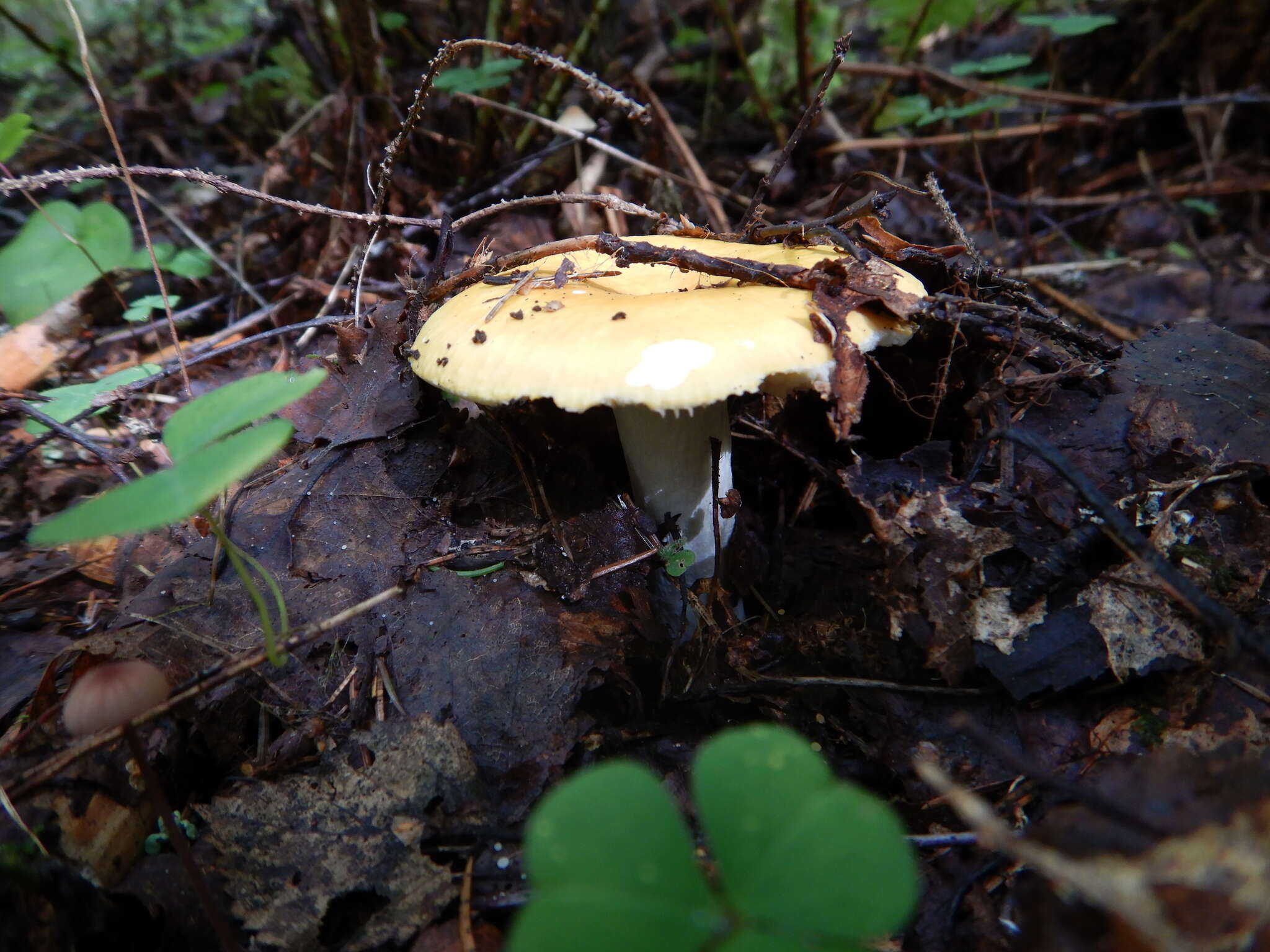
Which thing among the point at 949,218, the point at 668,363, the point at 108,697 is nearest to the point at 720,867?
A: the point at 668,363

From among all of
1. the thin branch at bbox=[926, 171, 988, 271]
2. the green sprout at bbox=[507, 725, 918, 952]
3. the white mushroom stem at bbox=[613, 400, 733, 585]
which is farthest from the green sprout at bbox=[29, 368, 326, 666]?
the thin branch at bbox=[926, 171, 988, 271]

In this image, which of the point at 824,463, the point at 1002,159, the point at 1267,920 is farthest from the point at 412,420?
the point at 1002,159

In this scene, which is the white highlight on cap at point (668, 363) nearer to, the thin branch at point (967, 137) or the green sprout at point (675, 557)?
the green sprout at point (675, 557)

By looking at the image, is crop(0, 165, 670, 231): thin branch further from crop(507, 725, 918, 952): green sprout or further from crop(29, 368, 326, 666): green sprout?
crop(507, 725, 918, 952): green sprout

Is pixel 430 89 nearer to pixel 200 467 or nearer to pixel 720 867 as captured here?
pixel 200 467

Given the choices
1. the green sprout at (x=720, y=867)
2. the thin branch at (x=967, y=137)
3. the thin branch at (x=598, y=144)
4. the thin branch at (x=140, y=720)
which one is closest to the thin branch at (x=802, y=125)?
the thin branch at (x=598, y=144)

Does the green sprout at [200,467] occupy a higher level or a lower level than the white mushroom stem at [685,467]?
higher

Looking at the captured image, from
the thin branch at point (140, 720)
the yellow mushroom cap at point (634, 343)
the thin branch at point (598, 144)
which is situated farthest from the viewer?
the thin branch at point (598, 144)
